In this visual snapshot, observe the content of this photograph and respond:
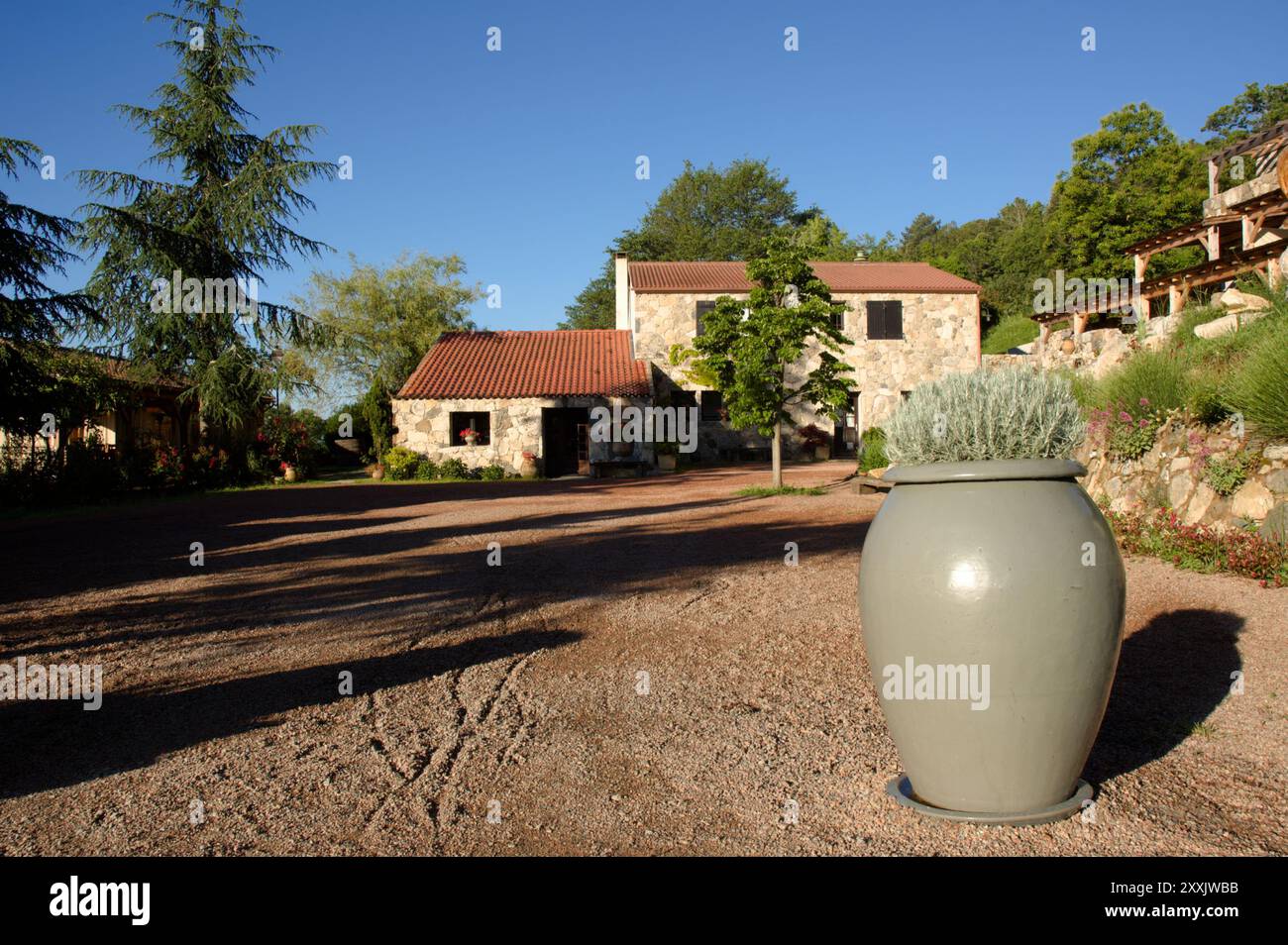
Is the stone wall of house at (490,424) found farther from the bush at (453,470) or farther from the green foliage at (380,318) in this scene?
the green foliage at (380,318)

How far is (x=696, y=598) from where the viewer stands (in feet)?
24.4

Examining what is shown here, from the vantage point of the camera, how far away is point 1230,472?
8.15 meters

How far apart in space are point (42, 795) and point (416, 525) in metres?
9.33

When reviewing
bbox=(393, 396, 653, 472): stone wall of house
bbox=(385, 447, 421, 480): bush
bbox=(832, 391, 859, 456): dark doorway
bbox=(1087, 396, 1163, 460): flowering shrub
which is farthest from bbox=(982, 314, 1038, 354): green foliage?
bbox=(1087, 396, 1163, 460): flowering shrub

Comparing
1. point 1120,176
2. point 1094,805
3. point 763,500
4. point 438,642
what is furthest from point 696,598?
point 1120,176

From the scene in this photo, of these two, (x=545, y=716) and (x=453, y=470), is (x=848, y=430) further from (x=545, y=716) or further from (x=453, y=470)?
(x=545, y=716)

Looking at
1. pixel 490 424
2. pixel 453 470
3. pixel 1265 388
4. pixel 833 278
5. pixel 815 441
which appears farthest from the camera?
pixel 833 278

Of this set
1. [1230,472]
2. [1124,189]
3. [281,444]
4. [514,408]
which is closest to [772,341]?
[1230,472]

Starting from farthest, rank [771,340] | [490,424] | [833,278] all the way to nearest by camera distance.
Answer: [833,278] → [490,424] → [771,340]

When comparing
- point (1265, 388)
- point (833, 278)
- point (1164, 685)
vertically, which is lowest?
point (1164, 685)

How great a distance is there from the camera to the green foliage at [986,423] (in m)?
3.39

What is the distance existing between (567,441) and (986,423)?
23.4 metres

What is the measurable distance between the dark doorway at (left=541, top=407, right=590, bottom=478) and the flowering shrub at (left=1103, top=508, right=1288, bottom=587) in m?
18.1

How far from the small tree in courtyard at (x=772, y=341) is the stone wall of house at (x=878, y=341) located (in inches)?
466
